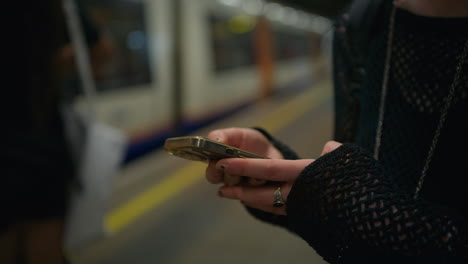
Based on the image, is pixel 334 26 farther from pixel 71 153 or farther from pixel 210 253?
pixel 210 253

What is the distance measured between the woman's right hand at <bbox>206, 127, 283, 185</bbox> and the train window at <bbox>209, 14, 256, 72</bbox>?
437 cm

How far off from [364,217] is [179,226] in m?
2.18

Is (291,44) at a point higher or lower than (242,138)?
higher

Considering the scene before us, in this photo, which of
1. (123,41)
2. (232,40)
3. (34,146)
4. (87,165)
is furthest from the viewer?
(232,40)

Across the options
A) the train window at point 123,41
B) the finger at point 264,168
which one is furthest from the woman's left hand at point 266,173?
the train window at point 123,41

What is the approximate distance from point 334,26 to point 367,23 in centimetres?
9

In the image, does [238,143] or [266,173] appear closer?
[266,173]

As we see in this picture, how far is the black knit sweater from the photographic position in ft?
1.60

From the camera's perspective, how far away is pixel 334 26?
2.58 feet

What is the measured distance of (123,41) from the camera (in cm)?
350

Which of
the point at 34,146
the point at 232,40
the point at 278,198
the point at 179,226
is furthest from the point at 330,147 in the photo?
the point at 232,40

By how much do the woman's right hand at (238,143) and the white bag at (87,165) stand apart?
70cm

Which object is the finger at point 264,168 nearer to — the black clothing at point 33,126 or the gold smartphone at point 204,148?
the gold smartphone at point 204,148

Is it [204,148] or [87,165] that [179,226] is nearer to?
[87,165]
